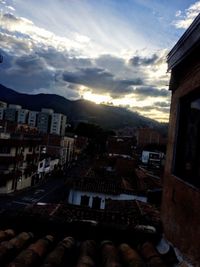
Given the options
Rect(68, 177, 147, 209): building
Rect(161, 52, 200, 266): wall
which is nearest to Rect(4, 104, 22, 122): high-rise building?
Rect(68, 177, 147, 209): building

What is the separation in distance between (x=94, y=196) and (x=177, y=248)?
2526cm

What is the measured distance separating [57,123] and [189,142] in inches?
5859

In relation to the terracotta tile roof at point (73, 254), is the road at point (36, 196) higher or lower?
lower

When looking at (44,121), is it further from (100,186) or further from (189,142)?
(189,142)

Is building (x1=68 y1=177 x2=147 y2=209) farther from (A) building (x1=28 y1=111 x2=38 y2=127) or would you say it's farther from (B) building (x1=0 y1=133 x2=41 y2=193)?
(A) building (x1=28 y1=111 x2=38 y2=127)

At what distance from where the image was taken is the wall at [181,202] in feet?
14.3

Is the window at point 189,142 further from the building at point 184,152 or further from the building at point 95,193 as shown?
the building at point 95,193

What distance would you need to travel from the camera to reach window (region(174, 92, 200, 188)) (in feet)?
16.6

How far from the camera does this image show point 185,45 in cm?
494

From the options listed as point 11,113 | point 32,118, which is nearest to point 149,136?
point 32,118

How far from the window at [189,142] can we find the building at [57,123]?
147m

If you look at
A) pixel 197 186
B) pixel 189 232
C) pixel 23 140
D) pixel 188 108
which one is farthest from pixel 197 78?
pixel 23 140

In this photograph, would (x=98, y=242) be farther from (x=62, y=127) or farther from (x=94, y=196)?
(x=62, y=127)

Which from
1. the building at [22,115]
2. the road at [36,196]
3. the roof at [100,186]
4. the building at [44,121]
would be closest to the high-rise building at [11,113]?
the building at [22,115]
